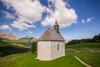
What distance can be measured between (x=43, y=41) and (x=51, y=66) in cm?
759

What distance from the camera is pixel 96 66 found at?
12.0m

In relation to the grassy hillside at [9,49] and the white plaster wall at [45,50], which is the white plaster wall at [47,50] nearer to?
the white plaster wall at [45,50]

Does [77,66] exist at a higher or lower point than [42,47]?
lower

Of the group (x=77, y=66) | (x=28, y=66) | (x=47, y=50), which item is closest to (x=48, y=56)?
(x=47, y=50)

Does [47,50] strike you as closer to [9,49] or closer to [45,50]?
[45,50]

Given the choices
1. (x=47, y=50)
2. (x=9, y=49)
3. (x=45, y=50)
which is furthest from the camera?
(x=9, y=49)

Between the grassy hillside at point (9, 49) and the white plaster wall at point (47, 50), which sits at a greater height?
the white plaster wall at point (47, 50)

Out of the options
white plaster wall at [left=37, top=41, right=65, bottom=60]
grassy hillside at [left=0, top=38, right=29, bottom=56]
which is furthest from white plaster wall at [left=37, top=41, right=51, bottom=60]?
grassy hillside at [left=0, top=38, right=29, bottom=56]

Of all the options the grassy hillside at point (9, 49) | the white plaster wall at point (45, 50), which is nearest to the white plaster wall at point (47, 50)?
the white plaster wall at point (45, 50)

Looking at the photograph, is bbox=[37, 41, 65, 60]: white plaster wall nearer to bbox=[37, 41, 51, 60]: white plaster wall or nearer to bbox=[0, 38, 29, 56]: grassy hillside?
bbox=[37, 41, 51, 60]: white plaster wall

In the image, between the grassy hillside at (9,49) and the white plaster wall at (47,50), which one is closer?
the white plaster wall at (47,50)

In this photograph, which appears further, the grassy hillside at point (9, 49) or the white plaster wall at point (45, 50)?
the grassy hillside at point (9, 49)

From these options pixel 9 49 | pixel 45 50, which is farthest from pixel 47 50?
pixel 9 49

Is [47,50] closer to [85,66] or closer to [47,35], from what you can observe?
[47,35]
